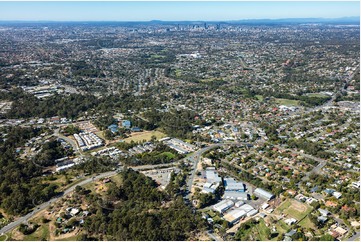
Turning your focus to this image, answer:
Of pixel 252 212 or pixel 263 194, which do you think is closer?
pixel 252 212

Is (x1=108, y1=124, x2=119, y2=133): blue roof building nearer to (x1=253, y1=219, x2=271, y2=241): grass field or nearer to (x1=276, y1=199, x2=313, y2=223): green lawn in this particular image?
(x1=276, y1=199, x2=313, y2=223): green lawn

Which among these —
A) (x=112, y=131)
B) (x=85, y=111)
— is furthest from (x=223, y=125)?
(x=85, y=111)

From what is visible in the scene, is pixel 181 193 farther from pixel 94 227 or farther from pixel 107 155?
pixel 107 155

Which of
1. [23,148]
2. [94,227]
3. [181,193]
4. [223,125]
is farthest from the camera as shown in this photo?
[223,125]

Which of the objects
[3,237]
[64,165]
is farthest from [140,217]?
[64,165]

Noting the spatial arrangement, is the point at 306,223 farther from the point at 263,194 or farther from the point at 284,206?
the point at 263,194

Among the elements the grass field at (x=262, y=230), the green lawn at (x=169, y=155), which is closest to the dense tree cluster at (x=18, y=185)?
the green lawn at (x=169, y=155)

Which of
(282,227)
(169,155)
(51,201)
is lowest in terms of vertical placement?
(51,201)
